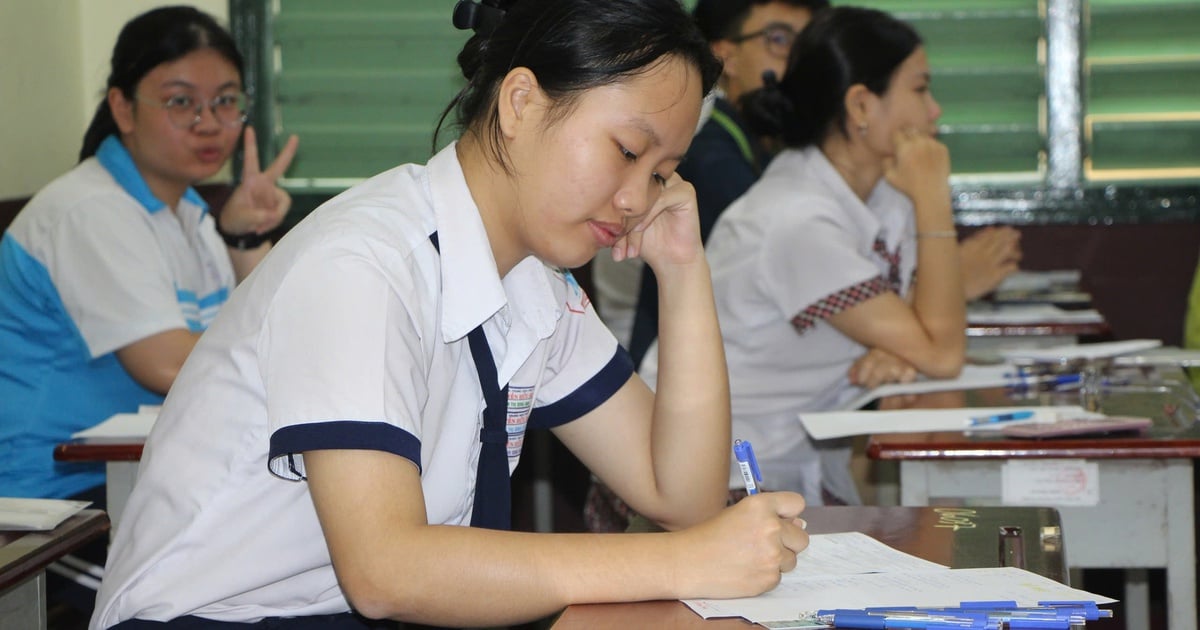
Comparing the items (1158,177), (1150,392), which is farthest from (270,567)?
(1158,177)

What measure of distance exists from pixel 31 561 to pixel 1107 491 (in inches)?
55.4

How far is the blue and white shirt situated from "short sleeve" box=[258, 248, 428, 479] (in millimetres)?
1405

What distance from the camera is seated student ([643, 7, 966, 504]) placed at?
2.62 m

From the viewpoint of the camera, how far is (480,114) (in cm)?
141

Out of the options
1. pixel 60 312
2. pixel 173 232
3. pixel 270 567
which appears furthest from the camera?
pixel 173 232

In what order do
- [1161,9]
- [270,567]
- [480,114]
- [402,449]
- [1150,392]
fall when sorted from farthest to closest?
1. [1161,9]
2. [1150,392]
3. [480,114]
4. [270,567]
5. [402,449]

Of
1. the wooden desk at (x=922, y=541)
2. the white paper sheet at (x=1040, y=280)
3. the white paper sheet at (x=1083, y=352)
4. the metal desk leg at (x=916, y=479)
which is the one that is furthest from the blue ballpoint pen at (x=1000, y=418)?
the white paper sheet at (x=1040, y=280)

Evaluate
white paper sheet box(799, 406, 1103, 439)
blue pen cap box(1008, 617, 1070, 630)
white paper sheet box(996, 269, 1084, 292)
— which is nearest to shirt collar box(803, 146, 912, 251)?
white paper sheet box(799, 406, 1103, 439)

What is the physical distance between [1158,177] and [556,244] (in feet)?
11.3

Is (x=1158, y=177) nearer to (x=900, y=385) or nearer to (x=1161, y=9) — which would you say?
(x=1161, y=9)

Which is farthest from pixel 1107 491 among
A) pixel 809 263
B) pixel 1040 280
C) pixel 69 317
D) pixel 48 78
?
pixel 48 78

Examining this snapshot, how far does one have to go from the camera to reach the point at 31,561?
A: 4.64 ft

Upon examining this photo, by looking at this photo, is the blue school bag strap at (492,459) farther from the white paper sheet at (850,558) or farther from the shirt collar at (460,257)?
the white paper sheet at (850,558)

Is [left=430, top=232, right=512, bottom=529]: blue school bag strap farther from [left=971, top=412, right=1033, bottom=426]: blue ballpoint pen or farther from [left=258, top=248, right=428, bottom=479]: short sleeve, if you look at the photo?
[left=971, top=412, right=1033, bottom=426]: blue ballpoint pen
